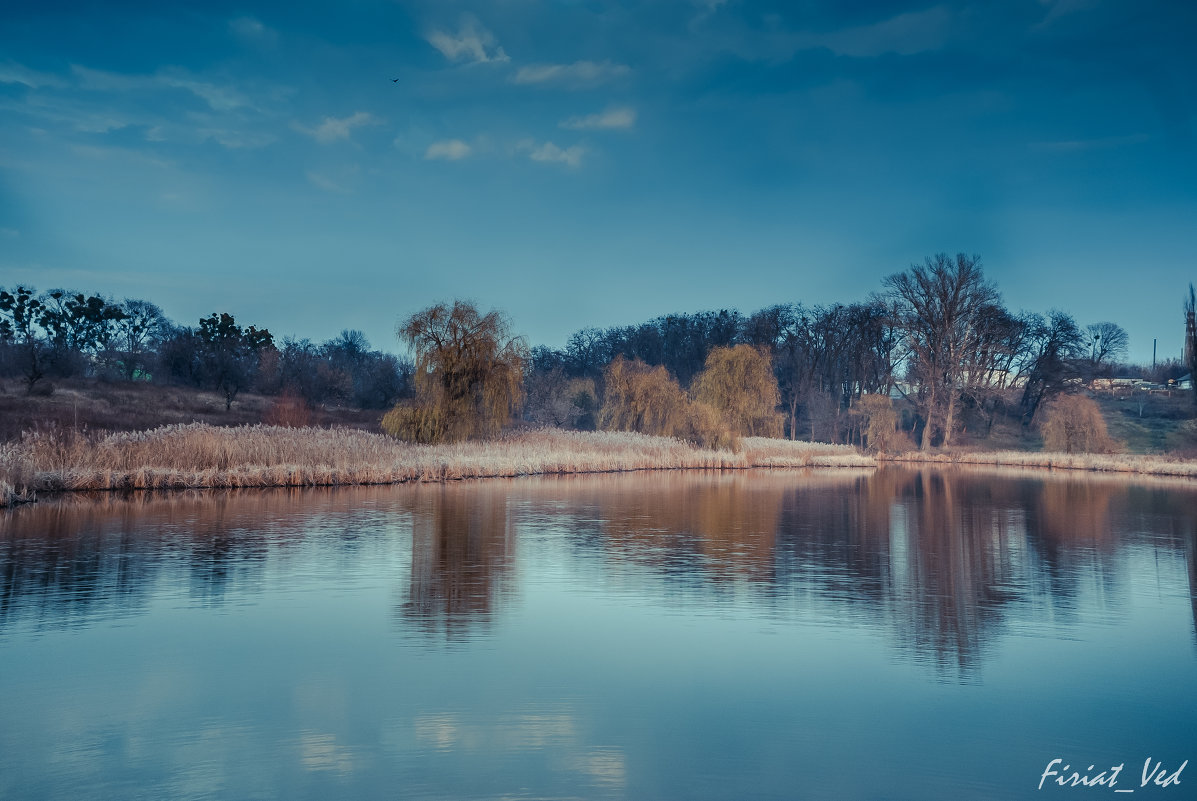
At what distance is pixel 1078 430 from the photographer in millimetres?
45812

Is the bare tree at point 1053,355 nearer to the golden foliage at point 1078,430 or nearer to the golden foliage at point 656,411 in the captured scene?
the golden foliage at point 1078,430

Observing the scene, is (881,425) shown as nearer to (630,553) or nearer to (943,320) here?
(943,320)

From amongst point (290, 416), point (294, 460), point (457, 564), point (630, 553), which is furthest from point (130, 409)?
point (630, 553)

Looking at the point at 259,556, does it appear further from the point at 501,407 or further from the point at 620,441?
the point at 620,441

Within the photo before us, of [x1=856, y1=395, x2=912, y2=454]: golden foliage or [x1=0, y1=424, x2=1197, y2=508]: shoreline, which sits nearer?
[x1=0, y1=424, x2=1197, y2=508]: shoreline

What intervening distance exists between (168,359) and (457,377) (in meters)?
42.2

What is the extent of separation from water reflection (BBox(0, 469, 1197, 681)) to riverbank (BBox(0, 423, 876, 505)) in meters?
1.58

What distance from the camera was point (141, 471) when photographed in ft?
65.1

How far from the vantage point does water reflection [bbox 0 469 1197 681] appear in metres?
8.46

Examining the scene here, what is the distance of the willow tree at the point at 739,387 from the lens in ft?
140

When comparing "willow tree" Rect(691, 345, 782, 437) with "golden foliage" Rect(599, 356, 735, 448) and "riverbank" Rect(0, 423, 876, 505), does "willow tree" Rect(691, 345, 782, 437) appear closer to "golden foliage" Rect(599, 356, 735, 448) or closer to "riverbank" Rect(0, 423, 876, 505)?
"golden foliage" Rect(599, 356, 735, 448)
